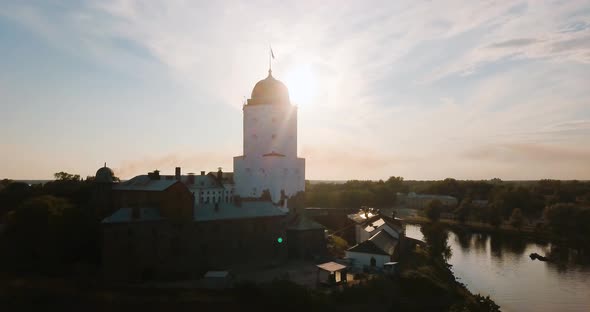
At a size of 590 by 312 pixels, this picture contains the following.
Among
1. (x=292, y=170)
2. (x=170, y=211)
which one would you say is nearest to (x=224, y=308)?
(x=170, y=211)

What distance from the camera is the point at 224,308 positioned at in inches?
920

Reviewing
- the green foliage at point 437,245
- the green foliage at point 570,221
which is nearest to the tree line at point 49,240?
the green foliage at point 437,245

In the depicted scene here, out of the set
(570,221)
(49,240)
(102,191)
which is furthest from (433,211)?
(49,240)

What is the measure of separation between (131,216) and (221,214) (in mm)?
5901

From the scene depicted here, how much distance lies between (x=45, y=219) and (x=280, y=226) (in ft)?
48.2

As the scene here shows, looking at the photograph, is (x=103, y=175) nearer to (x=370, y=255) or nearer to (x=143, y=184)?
(x=143, y=184)

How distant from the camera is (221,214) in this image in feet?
100

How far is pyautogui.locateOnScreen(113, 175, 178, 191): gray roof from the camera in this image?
107 feet

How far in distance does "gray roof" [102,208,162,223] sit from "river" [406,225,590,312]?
2162 centimetres

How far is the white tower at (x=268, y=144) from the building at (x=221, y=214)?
89 mm

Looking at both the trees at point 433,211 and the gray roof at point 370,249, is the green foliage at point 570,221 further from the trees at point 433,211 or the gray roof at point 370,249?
the gray roof at point 370,249

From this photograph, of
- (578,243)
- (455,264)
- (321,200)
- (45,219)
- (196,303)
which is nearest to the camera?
(196,303)

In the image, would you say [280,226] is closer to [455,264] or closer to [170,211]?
[170,211]

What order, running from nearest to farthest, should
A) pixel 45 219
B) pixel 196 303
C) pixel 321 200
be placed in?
pixel 196 303, pixel 45 219, pixel 321 200
